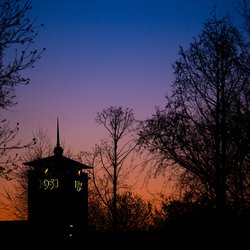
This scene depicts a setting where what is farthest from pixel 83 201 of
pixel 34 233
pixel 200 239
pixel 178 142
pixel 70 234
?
pixel 200 239

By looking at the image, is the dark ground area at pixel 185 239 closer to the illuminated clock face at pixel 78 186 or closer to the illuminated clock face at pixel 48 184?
the illuminated clock face at pixel 48 184

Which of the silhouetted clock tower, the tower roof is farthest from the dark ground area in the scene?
the tower roof

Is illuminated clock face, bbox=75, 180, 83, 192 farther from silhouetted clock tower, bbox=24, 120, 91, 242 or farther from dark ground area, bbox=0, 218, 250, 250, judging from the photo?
dark ground area, bbox=0, 218, 250, 250

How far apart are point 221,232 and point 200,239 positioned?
759 millimetres

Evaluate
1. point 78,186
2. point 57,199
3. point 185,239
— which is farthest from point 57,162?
point 185,239

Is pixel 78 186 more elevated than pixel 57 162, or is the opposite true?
pixel 57 162

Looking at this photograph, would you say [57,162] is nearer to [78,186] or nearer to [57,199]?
[78,186]

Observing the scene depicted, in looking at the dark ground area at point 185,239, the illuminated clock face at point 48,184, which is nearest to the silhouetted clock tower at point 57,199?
the illuminated clock face at point 48,184

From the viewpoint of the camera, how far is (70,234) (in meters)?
34.1

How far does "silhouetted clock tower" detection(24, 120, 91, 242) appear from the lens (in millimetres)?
34719

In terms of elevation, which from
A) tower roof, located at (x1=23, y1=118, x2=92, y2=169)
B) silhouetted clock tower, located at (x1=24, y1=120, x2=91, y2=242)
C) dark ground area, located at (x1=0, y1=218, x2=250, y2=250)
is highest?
tower roof, located at (x1=23, y1=118, x2=92, y2=169)

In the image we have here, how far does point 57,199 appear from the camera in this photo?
117ft

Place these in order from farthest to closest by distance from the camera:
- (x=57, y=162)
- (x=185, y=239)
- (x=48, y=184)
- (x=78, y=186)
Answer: (x=57, y=162), (x=78, y=186), (x=48, y=184), (x=185, y=239)

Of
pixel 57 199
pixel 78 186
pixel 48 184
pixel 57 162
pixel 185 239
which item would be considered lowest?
pixel 185 239
